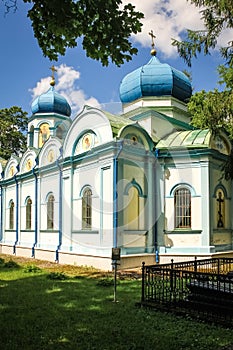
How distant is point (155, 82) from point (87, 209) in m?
6.42

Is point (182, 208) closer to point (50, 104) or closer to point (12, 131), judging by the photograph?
point (50, 104)

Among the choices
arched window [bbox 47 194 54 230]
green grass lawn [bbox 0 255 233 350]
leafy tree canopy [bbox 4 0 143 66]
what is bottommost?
green grass lawn [bbox 0 255 233 350]

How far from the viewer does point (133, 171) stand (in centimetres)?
1365

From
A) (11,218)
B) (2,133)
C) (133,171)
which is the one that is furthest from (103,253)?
(2,133)

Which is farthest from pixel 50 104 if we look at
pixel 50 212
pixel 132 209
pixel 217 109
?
pixel 217 109

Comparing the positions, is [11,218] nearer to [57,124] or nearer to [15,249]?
[15,249]

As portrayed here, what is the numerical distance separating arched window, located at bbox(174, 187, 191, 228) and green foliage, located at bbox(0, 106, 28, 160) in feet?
70.1

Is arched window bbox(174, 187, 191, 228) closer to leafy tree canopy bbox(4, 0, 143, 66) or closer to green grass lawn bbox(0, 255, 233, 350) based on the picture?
green grass lawn bbox(0, 255, 233, 350)

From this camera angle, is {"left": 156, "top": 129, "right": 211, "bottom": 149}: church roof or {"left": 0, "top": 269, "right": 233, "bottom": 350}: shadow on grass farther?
{"left": 156, "top": 129, "right": 211, "bottom": 149}: church roof

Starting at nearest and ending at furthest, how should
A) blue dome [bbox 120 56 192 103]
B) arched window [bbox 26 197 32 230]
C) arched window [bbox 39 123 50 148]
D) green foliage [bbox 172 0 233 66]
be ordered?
green foliage [bbox 172 0 233 66] → blue dome [bbox 120 56 192 103] → arched window [bbox 26 197 32 230] → arched window [bbox 39 123 50 148]

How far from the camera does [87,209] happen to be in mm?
14758

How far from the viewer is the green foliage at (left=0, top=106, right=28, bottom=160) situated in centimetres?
3272

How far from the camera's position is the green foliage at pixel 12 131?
107 ft

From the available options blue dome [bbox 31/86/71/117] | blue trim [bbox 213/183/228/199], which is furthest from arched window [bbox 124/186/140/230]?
blue dome [bbox 31/86/71/117]
